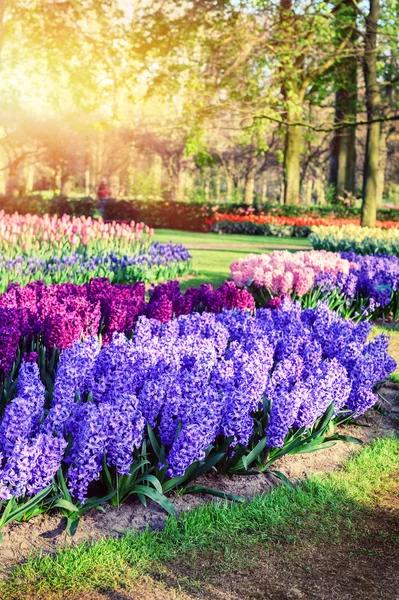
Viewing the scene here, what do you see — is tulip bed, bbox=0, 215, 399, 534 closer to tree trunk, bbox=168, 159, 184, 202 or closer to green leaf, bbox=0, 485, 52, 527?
green leaf, bbox=0, 485, 52, 527

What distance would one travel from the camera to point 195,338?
440cm

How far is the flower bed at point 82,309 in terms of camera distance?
454cm

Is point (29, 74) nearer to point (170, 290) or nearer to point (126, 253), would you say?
point (126, 253)

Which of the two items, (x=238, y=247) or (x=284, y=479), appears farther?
(x=238, y=247)

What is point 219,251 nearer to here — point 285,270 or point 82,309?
point 285,270

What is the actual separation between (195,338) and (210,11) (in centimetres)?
1995

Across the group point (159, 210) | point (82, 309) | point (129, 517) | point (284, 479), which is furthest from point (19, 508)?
point (159, 210)

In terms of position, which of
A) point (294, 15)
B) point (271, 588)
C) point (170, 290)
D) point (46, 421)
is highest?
point (294, 15)

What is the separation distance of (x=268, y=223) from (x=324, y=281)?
16.6 meters

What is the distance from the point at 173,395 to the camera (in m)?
3.47

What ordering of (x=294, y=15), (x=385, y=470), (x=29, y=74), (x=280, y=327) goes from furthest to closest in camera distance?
(x=294, y=15)
(x=29, y=74)
(x=280, y=327)
(x=385, y=470)

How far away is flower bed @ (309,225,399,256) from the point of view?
11.6m

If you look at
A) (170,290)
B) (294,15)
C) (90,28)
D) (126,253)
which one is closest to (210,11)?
(294,15)

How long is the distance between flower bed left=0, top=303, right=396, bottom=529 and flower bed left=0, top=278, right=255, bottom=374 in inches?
16.3
